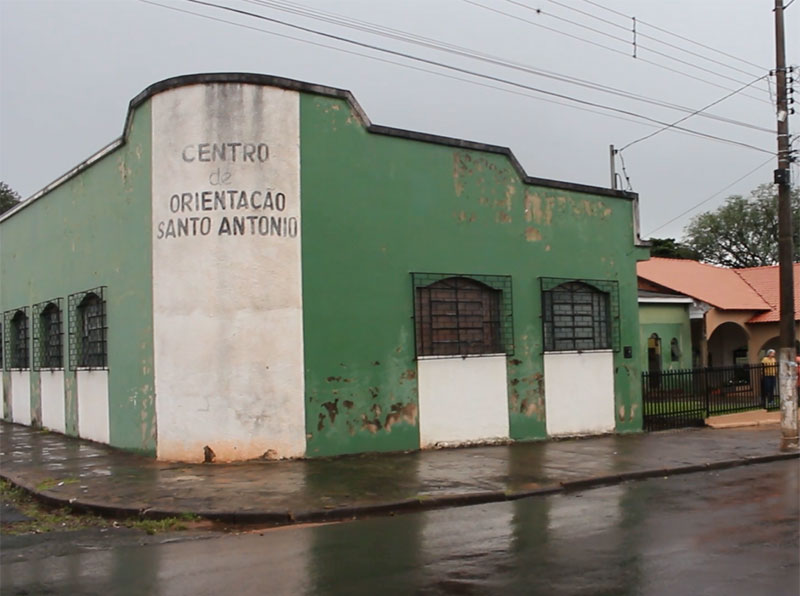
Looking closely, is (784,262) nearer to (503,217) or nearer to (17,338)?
(503,217)

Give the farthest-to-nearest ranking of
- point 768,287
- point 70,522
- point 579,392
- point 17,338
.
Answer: point 768,287 → point 17,338 → point 579,392 → point 70,522

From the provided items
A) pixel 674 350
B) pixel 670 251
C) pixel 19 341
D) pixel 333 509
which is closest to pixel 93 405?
pixel 19 341

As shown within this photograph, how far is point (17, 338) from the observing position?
72.6ft

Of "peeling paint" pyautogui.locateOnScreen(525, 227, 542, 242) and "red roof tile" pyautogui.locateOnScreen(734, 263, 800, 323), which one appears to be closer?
"peeling paint" pyautogui.locateOnScreen(525, 227, 542, 242)

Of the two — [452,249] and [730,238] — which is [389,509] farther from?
[730,238]

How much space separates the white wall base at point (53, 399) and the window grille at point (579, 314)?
35.4 ft

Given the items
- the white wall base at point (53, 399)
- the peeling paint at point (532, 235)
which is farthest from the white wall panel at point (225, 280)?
the white wall base at point (53, 399)

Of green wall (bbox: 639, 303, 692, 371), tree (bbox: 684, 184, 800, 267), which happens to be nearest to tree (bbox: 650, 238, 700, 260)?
tree (bbox: 684, 184, 800, 267)

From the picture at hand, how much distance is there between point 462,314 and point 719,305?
1670 cm

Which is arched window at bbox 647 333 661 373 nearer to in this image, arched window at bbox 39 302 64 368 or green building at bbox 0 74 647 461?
green building at bbox 0 74 647 461

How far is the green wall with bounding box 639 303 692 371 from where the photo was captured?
27250 millimetres

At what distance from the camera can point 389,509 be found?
976 cm

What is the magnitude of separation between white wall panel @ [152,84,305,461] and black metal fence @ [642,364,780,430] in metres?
9.30

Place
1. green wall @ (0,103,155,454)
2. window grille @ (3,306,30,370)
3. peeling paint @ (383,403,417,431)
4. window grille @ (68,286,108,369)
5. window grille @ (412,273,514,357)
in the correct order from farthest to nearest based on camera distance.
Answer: window grille @ (3,306,30,370)
window grille @ (68,286,108,369)
window grille @ (412,273,514,357)
peeling paint @ (383,403,417,431)
green wall @ (0,103,155,454)
